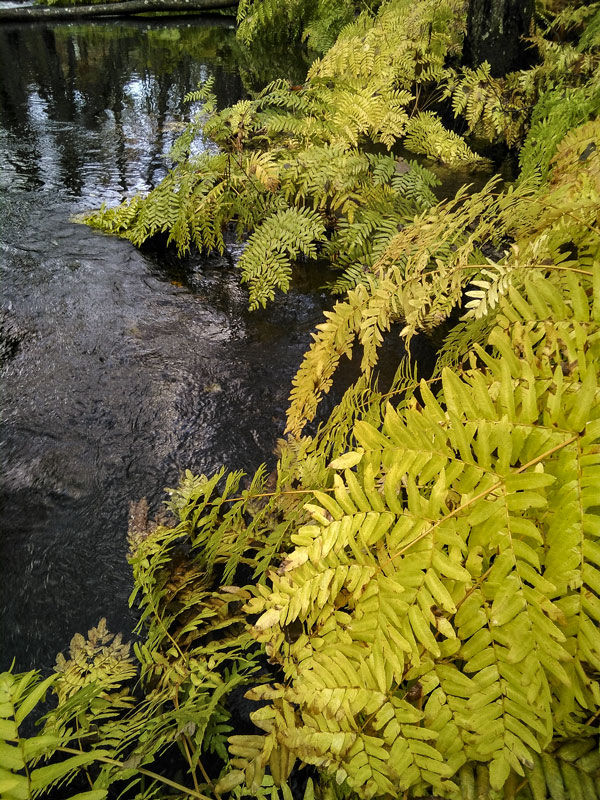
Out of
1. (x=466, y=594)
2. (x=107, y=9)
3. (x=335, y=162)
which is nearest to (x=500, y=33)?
(x=335, y=162)

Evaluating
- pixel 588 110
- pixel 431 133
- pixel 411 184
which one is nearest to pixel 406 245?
pixel 411 184

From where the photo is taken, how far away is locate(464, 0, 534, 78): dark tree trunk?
4.95 m

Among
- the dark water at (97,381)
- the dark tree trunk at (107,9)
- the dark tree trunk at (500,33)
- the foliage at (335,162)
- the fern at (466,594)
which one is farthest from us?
the dark tree trunk at (107,9)

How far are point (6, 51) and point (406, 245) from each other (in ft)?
43.5

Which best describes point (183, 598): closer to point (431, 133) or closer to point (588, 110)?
point (588, 110)

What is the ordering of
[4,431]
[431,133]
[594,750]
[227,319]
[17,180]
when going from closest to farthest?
[594,750], [4,431], [227,319], [431,133], [17,180]

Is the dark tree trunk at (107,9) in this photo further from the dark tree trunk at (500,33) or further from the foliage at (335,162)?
the dark tree trunk at (500,33)

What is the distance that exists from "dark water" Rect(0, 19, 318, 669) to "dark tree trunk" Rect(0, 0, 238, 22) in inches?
469

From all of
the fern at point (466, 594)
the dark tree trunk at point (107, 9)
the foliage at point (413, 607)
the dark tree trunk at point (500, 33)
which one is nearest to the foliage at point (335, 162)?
the dark tree trunk at point (500, 33)

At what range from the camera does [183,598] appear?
178cm

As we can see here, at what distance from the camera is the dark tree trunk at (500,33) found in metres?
4.95

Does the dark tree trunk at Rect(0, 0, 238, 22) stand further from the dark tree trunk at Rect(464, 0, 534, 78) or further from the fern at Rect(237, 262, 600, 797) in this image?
the fern at Rect(237, 262, 600, 797)

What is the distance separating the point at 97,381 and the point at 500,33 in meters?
5.65

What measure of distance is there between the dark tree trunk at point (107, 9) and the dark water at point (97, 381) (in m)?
11.9
